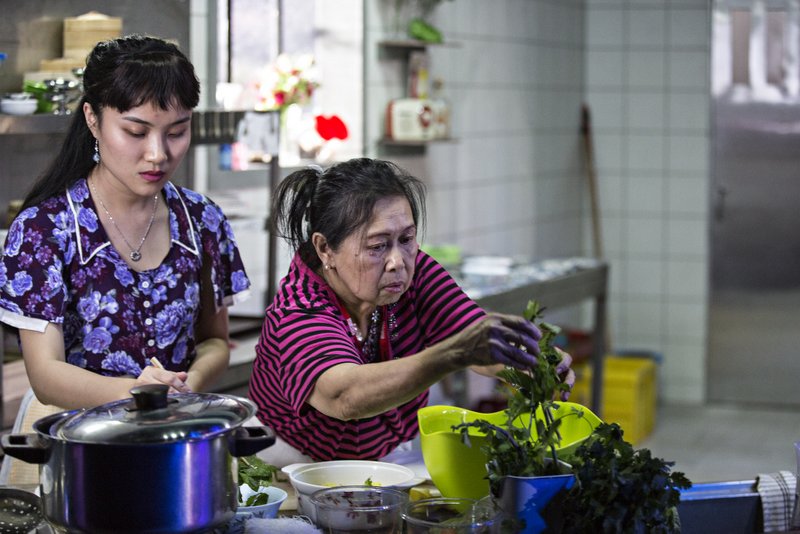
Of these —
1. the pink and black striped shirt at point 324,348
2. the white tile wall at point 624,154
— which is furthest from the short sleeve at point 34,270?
the white tile wall at point 624,154

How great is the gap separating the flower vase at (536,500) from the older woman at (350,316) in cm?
22

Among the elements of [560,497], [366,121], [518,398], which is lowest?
[560,497]

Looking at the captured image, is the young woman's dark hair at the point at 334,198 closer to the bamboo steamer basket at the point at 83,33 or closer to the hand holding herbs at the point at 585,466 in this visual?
the hand holding herbs at the point at 585,466

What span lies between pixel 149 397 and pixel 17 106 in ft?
5.97

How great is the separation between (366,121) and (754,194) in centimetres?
292

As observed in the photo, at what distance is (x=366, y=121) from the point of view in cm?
483

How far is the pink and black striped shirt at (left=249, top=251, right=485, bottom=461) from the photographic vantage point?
196 cm

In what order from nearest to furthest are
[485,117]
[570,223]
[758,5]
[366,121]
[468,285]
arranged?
[468,285] < [366,121] < [485,117] < [758,5] < [570,223]

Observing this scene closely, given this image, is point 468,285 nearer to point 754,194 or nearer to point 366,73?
point 366,73

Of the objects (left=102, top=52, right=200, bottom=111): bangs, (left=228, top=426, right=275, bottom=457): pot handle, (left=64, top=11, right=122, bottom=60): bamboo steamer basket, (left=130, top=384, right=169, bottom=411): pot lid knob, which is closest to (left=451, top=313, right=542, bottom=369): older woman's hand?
(left=228, top=426, right=275, bottom=457): pot handle

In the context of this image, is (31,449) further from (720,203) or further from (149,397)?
(720,203)

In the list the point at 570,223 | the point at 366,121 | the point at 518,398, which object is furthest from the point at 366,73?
the point at 518,398

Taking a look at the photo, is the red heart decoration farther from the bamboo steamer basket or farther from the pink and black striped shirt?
the pink and black striped shirt

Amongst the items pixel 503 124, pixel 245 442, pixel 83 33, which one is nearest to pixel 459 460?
pixel 245 442
